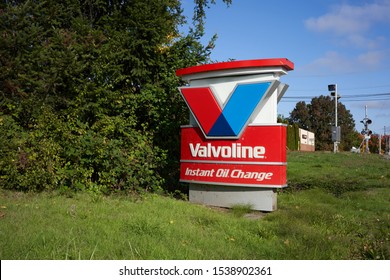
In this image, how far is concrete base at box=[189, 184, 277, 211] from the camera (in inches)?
306

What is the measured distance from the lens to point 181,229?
5.90m

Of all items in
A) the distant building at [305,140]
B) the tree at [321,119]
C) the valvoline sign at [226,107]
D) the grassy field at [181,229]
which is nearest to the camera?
the grassy field at [181,229]

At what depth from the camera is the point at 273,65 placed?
7.78 metres

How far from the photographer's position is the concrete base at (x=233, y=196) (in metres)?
7.76

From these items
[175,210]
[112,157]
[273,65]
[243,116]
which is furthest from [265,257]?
[112,157]

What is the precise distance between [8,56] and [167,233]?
25.4 ft

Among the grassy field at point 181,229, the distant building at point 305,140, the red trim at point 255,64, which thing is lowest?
the grassy field at point 181,229

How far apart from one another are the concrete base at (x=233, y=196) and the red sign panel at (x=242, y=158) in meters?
0.18

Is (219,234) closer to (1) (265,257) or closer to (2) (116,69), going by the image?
(1) (265,257)

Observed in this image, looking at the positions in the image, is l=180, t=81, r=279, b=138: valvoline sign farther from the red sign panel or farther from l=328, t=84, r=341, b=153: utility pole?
l=328, t=84, r=341, b=153: utility pole

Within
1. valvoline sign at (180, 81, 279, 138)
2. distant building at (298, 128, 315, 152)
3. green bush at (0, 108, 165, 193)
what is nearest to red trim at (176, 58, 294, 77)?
valvoline sign at (180, 81, 279, 138)

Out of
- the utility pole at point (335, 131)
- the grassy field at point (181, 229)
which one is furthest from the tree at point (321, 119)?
the grassy field at point (181, 229)

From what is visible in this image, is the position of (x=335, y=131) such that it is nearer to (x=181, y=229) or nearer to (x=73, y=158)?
(x=73, y=158)

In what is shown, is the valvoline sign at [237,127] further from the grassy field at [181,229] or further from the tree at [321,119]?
the tree at [321,119]
